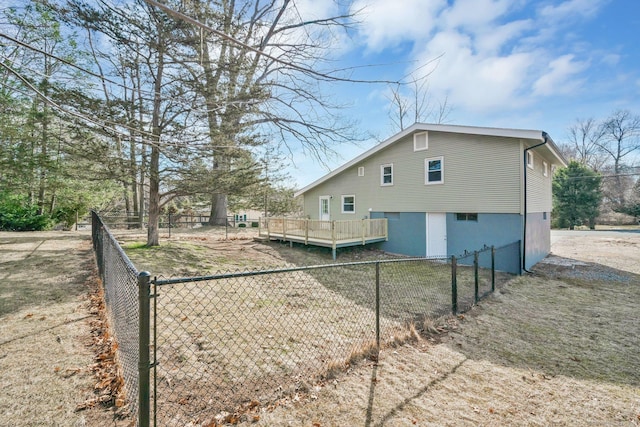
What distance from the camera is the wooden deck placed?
11945 mm

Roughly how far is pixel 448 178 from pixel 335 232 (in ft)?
15.7

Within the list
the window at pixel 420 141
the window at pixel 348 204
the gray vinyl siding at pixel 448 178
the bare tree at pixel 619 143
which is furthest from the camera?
the bare tree at pixel 619 143

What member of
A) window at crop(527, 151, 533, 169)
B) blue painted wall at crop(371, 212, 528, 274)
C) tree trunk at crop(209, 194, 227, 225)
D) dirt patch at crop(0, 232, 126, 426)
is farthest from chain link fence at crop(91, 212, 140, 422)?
tree trunk at crop(209, 194, 227, 225)

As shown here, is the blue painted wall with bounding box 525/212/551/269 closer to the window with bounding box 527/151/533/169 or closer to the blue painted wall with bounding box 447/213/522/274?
the blue painted wall with bounding box 447/213/522/274

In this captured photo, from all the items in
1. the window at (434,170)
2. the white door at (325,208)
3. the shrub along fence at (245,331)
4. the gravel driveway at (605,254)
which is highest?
the window at (434,170)

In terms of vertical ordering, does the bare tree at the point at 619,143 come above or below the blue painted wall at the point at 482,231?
above

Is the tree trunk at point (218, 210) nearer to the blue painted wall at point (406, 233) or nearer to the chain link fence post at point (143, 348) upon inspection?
the blue painted wall at point (406, 233)

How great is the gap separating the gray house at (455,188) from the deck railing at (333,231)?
0.77 meters

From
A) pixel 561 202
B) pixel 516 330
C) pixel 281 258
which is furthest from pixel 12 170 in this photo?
pixel 561 202

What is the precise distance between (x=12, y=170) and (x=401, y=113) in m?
Answer: 20.8

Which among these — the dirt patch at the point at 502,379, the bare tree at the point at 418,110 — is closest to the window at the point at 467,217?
the dirt patch at the point at 502,379

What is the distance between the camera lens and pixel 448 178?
36.9 feet

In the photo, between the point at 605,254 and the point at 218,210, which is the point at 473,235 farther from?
the point at 218,210

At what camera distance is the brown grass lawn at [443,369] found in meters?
2.56
